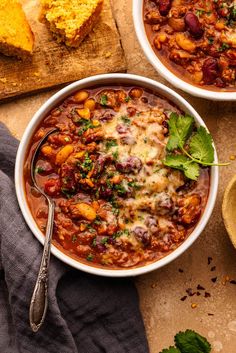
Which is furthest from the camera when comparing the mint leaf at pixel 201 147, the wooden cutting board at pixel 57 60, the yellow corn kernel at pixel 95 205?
the wooden cutting board at pixel 57 60

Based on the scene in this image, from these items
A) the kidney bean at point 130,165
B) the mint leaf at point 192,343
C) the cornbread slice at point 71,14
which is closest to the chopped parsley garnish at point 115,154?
the kidney bean at point 130,165

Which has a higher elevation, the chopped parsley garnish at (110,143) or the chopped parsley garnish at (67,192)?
the chopped parsley garnish at (110,143)

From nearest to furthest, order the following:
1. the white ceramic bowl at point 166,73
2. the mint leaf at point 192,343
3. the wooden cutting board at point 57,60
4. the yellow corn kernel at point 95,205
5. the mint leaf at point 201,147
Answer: the mint leaf at point 201,147 < the yellow corn kernel at point 95,205 < the white ceramic bowl at point 166,73 < the mint leaf at point 192,343 < the wooden cutting board at point 57,60

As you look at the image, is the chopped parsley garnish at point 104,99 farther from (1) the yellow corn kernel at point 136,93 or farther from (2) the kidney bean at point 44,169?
(2) the kidney bean at point 44,169

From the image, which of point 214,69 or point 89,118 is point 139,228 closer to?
point 89,118

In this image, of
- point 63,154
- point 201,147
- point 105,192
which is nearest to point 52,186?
point 63,154

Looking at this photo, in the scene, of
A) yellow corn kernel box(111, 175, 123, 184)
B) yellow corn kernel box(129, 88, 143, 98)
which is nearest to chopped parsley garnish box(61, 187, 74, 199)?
yellow corn kernel box(111, 175, 123, 184)

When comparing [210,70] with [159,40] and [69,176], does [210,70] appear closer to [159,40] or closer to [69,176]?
[159,40]

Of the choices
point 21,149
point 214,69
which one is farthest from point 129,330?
point 214,69
